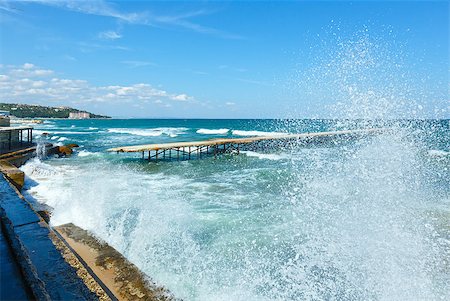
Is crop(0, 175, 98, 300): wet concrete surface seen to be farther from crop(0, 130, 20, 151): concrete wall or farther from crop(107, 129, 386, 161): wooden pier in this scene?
crop(107, 129, 386, 161): wooden pier

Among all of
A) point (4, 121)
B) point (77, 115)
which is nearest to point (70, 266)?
point (4, 121)

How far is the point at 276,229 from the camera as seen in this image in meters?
8.44

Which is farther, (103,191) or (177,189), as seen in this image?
(177,189)

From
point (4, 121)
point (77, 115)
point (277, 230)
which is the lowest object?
point (277, 230)

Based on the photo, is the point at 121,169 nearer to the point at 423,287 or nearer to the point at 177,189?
the point at 177,189

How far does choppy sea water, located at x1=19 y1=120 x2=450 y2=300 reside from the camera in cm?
551

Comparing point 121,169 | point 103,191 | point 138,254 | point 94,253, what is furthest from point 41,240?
point 121,169

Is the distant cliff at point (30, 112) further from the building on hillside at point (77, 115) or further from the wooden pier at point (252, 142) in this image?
the wooden pier at point (252, 142)

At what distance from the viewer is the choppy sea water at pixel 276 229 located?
18.1 feet

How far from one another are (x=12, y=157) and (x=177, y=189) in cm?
1158

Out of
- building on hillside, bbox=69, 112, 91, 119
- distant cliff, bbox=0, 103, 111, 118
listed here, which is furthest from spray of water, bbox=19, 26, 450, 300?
building on hillside, bbox=69, 112, 91, 119

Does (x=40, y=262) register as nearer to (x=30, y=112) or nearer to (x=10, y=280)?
(x=10, y=280)

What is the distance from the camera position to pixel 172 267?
6023mm

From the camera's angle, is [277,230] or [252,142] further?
[252,142]
